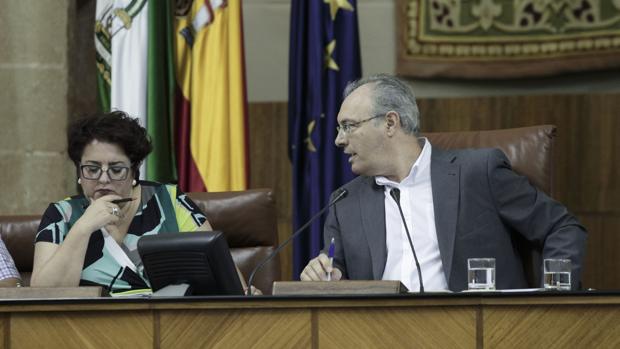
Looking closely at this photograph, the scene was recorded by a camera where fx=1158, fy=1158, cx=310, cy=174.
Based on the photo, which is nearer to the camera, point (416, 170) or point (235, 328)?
point (235, 328)

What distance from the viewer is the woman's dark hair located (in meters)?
3.56

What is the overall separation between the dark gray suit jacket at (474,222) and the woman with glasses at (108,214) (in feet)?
1.63

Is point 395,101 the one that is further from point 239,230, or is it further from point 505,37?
point 505,37

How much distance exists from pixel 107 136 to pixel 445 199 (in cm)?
106

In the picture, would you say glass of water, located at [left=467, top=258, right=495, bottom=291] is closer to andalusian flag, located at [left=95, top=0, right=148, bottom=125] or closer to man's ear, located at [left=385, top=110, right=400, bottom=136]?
man's ear, located at [left=385, top=110, right=400, bottom=136]

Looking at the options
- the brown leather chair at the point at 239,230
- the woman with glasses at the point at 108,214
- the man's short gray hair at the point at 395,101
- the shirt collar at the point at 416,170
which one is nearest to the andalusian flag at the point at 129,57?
the woman with glasses at the point at 108,214

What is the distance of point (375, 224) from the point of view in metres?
3.62

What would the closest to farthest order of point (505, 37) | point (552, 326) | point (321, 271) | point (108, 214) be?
point (552, 326) → point (321, 271) → point (108, 214) → point (505, 37)

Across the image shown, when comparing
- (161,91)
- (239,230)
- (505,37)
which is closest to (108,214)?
(239,230)

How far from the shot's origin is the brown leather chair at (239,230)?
3609 mm

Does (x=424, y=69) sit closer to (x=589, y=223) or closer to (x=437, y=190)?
(x=589, y=223)

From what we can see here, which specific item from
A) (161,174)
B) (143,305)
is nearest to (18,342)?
(143,305)

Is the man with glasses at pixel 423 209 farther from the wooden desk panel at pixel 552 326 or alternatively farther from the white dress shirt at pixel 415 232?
the wooden desk panel at pixel 552 326

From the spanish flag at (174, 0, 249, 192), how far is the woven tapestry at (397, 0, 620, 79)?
3.31 feet
